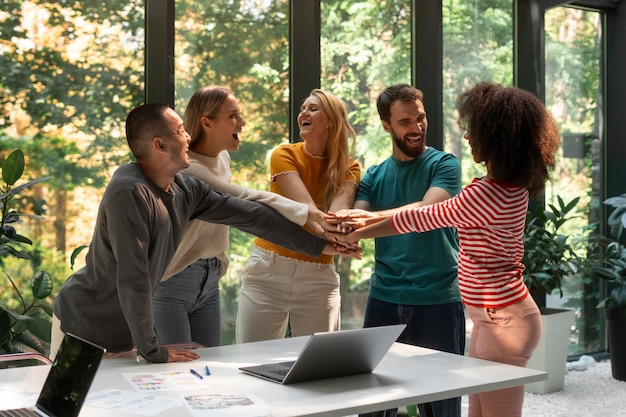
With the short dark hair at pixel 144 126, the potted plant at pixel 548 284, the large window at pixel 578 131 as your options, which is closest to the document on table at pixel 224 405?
the short dark hair at pixel 144 126

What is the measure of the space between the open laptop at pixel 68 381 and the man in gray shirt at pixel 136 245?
41 cm

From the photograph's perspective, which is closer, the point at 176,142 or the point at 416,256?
the point at 176,142

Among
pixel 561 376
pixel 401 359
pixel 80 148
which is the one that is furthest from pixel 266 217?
pixel 561 376

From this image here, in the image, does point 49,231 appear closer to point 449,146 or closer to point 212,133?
point 212,133

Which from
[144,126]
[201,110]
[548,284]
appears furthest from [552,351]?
[144,126]

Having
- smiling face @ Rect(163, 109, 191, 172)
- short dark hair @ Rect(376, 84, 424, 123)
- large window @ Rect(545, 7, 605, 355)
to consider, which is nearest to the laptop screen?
smiling face @ Rect(163, 109, 191, 172)

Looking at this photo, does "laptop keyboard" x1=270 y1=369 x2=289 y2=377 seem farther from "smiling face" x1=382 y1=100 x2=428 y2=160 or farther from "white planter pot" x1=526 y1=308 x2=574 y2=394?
"white planter pot" x1=526 y1=308 x2=574 y2=394

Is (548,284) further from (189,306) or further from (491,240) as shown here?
(189,306)

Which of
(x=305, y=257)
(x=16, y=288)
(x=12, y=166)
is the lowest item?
(x=16, y=288)

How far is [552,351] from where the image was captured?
207 inches

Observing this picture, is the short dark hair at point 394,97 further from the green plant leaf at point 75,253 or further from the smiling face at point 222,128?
the green plant leaf at point 75,253

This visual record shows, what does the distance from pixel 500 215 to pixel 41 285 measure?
1.96 metres

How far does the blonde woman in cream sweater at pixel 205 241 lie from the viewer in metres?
3.08

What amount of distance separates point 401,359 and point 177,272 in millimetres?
907
